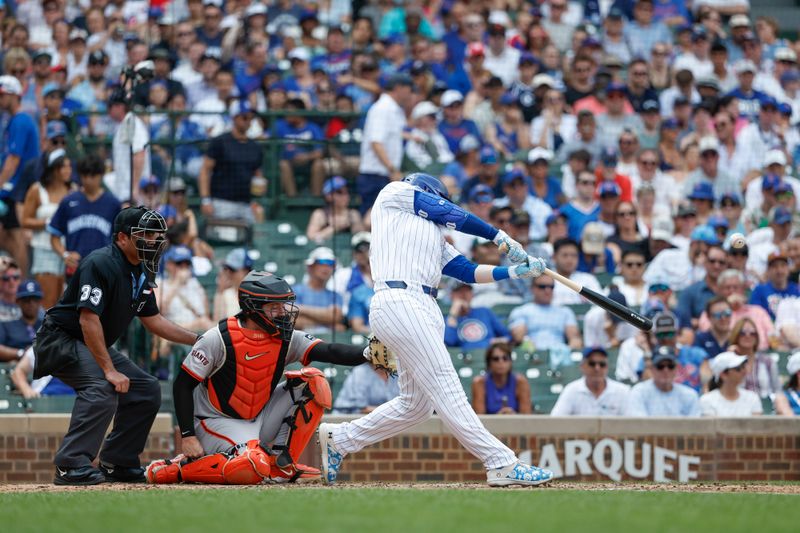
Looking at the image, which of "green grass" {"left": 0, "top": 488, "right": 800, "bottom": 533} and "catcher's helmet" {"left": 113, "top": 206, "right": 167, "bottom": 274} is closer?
Result: "green grass" {"left": 0, "top": 488, "right": 800, "bottom": 533}

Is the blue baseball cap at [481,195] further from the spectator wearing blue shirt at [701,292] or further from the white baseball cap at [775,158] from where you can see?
the white baseball cap at [775,158]

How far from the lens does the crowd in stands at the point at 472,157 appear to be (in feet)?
38.2

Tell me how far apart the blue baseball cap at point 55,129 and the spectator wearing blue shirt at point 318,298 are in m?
2.87

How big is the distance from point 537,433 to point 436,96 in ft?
18.5

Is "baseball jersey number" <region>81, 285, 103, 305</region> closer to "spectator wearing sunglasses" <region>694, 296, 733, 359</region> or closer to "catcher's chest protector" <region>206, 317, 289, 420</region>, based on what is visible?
"catcher's chest protector" <region>206, 317, 289, 420</region>

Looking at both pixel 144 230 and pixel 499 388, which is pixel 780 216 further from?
pixel 144 230

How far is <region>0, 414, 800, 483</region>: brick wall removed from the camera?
1045 cm

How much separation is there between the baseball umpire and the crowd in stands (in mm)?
3021

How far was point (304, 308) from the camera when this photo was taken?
1183 cm

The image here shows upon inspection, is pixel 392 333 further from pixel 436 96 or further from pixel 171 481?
pixel 436 96

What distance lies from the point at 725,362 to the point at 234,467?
15.0 feet

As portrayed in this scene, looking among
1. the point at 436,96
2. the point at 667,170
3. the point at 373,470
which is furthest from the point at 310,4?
the point at 373,470

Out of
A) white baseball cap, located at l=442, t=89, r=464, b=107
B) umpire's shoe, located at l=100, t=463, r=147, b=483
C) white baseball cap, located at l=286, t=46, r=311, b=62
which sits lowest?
umpire's shoe, located at l=100, t=463, r=147, b=483

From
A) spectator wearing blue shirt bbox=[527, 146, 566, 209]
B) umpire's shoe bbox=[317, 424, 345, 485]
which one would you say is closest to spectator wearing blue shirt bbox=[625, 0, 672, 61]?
spectator wearing blue shirt bbox=[527, 146, 566, 209]
